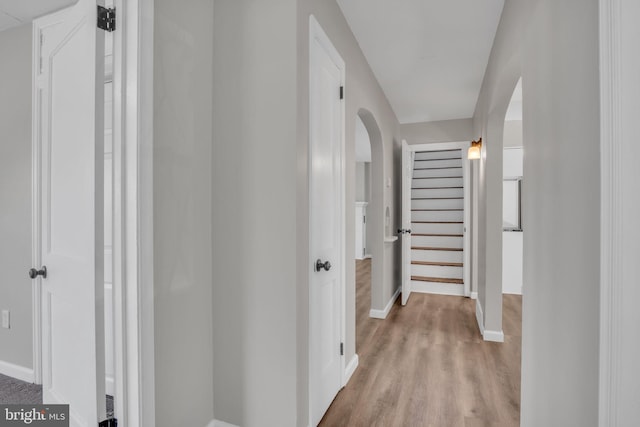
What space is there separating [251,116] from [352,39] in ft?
4.80

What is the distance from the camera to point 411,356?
2750 mm

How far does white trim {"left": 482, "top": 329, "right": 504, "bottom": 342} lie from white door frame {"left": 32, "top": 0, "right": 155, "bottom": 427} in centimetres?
305

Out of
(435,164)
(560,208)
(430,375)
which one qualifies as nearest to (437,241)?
(435,164)

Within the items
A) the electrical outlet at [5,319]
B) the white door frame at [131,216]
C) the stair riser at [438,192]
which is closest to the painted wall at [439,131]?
the stair riser at [438,192]

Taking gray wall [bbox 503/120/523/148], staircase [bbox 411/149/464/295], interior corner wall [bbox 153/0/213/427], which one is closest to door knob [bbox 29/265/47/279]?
interior corner wall [bbox 153/0/213/427]

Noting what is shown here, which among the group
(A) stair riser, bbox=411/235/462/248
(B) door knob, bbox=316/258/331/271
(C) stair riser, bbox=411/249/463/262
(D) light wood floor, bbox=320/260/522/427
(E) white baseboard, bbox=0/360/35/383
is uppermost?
(B) door knob, bbox=316/258/331/271

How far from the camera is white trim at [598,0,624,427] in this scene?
78 cm

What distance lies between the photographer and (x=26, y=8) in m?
1.64

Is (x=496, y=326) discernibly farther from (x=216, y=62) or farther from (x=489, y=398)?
(x=216, y=62)

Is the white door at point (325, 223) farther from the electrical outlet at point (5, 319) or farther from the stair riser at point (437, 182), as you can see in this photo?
the stair riser at point (437, 182)

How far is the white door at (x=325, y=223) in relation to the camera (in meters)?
1.73

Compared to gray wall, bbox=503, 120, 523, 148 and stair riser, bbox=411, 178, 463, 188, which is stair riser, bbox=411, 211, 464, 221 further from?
gray wall, bbox=503, 120, 523, 148

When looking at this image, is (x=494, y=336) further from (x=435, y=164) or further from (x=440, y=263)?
(x=435, y=164)

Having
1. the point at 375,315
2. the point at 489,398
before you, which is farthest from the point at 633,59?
the point at 375,315
